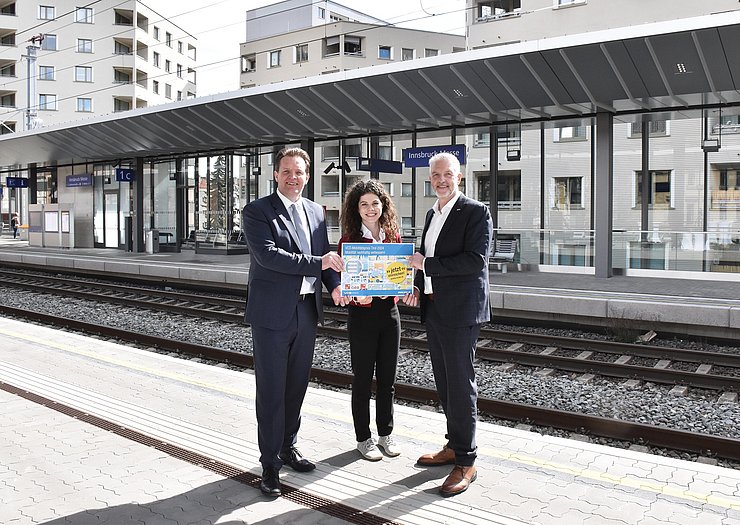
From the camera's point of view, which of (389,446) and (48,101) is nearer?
(389,446)

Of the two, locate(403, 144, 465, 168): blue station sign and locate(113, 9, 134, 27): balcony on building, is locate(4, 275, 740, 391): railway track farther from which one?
locate(113, 9, 134, 27): balcony on building

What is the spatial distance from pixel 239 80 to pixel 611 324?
204ft

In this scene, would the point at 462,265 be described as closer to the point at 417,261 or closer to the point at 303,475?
the point at 417,261

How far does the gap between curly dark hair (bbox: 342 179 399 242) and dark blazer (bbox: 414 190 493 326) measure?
1.43 feet

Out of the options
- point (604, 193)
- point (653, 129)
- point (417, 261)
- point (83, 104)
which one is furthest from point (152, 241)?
point (83, 104)

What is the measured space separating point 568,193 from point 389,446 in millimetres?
13162

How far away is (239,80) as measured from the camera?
68.4 metres

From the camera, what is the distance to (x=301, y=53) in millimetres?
63625

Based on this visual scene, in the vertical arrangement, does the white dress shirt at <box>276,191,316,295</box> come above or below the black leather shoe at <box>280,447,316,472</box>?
above

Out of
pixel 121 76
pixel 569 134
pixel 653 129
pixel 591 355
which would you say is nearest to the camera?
pixel 591 355

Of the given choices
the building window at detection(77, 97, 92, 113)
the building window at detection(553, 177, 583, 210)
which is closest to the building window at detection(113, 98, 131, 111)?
the building window at detection(77, 97, 92, 113)

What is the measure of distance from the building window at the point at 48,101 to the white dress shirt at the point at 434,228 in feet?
227

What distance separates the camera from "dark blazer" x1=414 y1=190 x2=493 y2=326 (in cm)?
426

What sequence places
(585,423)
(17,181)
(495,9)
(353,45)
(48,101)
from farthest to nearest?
(48,101) < (353,45) < (495,9) < (17,181) < (585,423)
